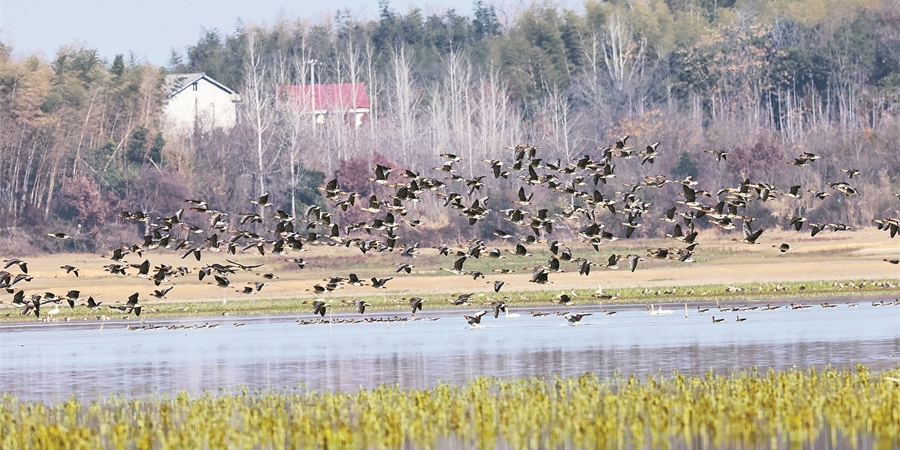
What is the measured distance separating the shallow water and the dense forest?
3641 centimetres

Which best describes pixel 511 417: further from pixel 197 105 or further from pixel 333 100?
pixel 333 100

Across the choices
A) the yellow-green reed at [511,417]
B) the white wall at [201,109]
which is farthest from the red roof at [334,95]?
the yellow-green reed at [511,417]

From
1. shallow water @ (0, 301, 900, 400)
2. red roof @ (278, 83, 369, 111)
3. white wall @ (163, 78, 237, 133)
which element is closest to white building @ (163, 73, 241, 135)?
white wall @ (163, 78, 237, 133)

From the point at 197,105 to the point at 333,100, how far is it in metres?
11.9

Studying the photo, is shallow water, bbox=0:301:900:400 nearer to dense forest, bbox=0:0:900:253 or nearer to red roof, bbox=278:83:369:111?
dense forest, bbox=0:0:900:253

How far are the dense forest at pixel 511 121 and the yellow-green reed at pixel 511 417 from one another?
57.7 metres

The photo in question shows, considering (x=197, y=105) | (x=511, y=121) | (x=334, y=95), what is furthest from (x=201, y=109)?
(x=511, y=121)

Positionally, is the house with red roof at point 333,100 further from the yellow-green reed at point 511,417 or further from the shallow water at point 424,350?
the yellow-green reed at point 511,417

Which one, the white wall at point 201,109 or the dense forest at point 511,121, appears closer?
the dense forest at point 511,121

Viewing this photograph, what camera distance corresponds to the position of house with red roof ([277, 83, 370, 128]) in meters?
112

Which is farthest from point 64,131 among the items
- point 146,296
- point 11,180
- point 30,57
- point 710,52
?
point 710,52

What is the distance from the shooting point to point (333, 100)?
127 meters

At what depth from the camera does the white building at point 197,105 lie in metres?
114

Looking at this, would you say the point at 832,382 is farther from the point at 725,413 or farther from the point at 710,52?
the point at 710,52
